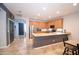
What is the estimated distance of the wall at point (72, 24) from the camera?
3.80m

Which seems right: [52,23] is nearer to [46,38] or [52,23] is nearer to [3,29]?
[46,38]

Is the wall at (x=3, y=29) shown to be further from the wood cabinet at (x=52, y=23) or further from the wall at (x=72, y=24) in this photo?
the wall at (x=72, y=24)

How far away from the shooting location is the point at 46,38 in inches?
187

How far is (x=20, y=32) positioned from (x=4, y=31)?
566cm

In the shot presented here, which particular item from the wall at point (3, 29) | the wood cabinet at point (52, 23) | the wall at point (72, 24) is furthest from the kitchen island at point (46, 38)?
the wall at point (3, 29)

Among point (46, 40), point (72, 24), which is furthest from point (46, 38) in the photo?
point (72, 24)

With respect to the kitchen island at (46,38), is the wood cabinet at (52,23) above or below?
above

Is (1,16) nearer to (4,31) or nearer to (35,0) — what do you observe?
(4,31)

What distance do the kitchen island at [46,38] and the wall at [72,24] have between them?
22 centimetres

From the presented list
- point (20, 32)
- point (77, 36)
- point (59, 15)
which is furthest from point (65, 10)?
point (20, 32)

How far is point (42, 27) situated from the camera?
3.92m

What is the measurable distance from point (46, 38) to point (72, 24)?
151 centimetres

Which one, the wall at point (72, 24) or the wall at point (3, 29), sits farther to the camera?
the wall at point (3, 29)

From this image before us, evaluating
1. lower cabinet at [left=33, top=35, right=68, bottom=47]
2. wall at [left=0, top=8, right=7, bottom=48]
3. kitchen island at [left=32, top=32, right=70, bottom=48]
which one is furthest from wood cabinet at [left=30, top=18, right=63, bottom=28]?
wall at [left=0, top=8, right=7, bottom=48]
